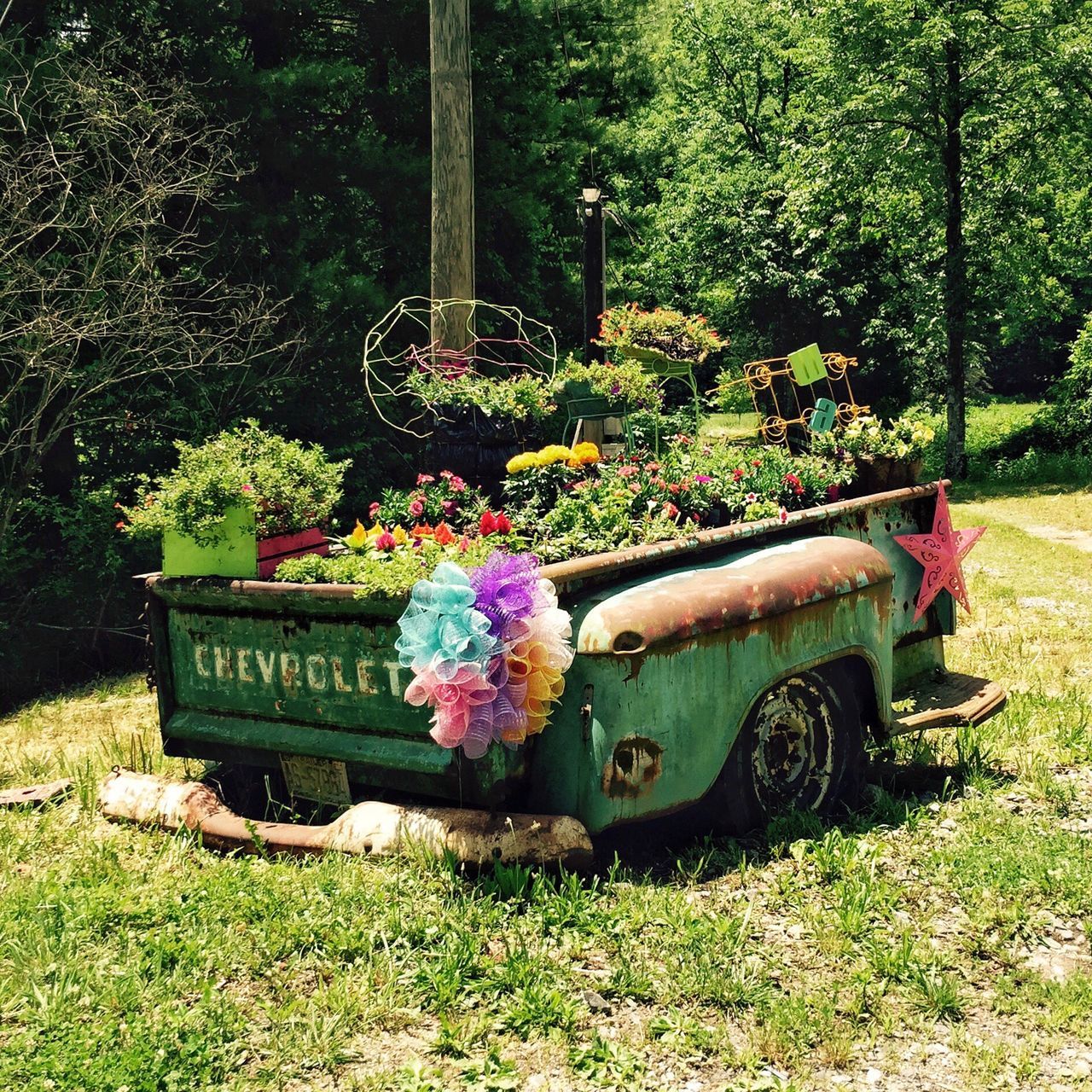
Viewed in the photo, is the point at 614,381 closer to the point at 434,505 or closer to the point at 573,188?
the point at 434,505

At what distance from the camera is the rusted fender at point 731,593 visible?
388 cm

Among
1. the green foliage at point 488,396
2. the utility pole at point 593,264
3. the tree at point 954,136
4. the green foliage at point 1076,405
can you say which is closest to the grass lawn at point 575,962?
the green foliage at point 488,396

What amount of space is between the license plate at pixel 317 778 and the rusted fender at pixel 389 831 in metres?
0.10

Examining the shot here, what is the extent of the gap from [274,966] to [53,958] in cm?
66

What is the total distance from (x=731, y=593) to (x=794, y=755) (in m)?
0.85

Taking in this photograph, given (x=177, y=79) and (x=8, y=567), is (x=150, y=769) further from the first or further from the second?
(x=177, y=79)

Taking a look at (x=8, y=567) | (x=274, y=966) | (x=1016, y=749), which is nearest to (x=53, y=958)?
(x=274, y=966)

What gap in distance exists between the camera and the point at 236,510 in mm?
4457

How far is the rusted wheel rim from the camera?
4449 mm

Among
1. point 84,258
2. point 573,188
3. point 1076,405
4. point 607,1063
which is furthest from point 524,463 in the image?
point 1076,405

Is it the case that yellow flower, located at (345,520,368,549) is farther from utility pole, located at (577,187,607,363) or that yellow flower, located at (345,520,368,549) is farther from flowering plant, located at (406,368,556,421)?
utility pole, located at (577,187,607,363)

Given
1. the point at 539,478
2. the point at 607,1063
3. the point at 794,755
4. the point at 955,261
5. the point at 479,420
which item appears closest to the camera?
the point at 607,1063

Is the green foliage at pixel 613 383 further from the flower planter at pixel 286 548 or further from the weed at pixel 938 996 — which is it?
the weed at pixel 938 996

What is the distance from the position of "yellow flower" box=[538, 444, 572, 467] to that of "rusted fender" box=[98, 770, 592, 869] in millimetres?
1750
